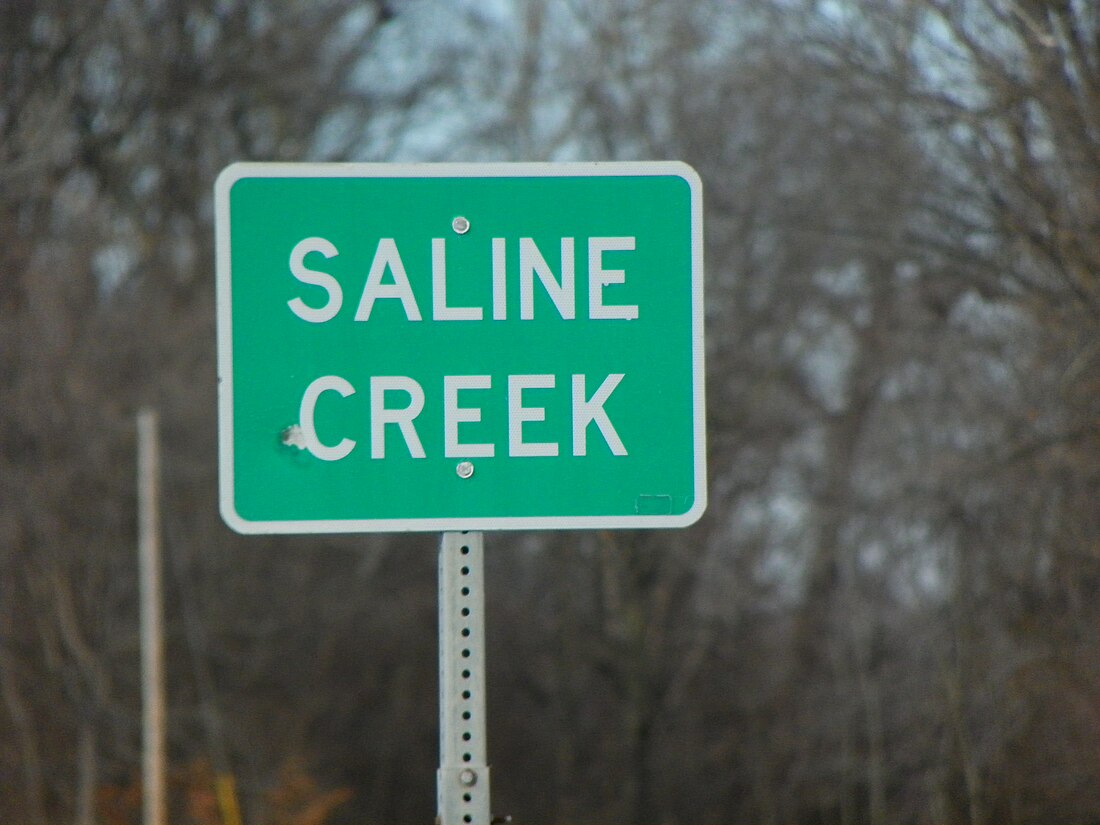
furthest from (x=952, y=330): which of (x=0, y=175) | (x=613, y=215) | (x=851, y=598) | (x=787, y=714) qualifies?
(x=613, y=215)

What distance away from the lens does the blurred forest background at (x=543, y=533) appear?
18500 mm

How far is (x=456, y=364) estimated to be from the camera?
2658 millimetres

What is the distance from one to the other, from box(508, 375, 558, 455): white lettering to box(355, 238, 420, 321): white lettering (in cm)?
17

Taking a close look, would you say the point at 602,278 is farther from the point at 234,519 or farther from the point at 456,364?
the point at 234,519

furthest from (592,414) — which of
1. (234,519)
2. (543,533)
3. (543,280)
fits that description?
(543,533)

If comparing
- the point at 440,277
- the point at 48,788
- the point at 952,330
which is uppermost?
the point at 952,330

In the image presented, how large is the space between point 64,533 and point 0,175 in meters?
11.0

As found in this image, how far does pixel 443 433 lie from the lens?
2.65 meters

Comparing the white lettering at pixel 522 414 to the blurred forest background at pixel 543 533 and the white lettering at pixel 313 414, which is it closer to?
the white lettering at pixel 313 414

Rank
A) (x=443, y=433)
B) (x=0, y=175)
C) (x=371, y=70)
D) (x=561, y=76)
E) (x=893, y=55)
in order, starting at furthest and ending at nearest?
Answer: 1. (x=371, y=70)
2. (x=561, y=76)
3. (x=0, y=175)
4. (x=893, y=55)
5. (x=443, y=433)

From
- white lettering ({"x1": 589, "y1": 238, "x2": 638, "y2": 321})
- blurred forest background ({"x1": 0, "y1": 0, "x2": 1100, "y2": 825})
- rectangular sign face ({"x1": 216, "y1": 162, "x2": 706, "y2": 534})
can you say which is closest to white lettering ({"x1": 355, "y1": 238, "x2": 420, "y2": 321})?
rectangular sign face ({"x1": 216, "y1": 162, "x2": 706, "y2": 534})

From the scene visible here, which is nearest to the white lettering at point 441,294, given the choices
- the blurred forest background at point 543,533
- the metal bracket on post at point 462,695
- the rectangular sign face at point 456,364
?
the rectangular sign face at point 456,364

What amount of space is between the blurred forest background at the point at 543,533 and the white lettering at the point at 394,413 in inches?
485

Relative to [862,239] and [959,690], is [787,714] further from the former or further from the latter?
[862,239]
